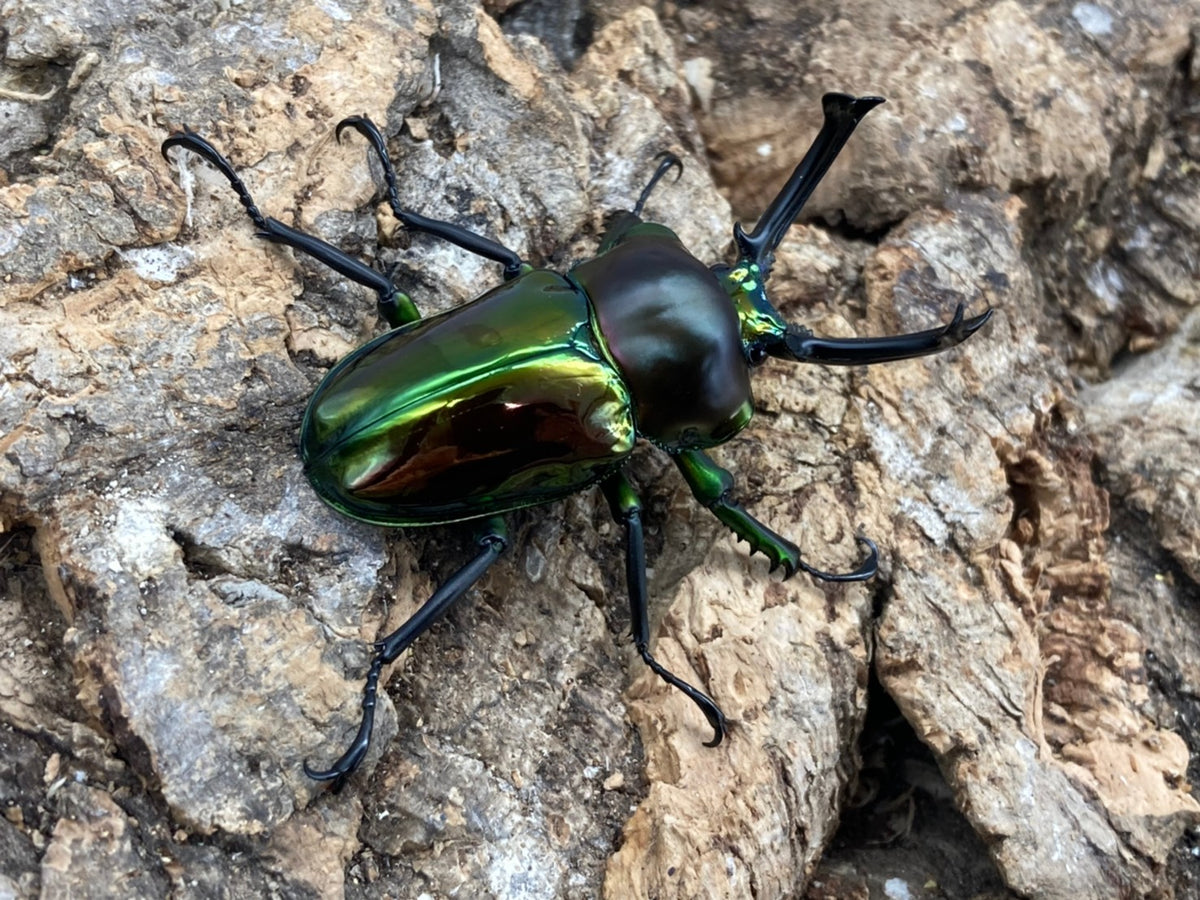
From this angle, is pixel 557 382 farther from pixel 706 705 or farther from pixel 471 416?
pixel 706 705

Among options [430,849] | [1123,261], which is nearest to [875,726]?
[430,849]

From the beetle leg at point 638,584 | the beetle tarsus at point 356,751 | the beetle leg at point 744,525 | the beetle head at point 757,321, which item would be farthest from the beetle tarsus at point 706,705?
the beetle head at point 757,321

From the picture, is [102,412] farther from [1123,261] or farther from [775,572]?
[1123,261]

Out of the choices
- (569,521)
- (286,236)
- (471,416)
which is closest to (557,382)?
(471,416)

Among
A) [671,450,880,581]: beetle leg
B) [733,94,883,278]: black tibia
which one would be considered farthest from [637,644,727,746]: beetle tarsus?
[733,94,883,278]: black tibia

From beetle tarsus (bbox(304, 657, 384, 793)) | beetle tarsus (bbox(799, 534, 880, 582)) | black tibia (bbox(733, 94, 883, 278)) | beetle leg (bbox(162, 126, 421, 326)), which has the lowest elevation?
beetle tarsus (bbox(304, 657, 384, 793))

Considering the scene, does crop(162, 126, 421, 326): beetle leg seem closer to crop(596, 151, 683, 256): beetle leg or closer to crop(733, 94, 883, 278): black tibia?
crop(596, 151, 683, 256): beetle leg
